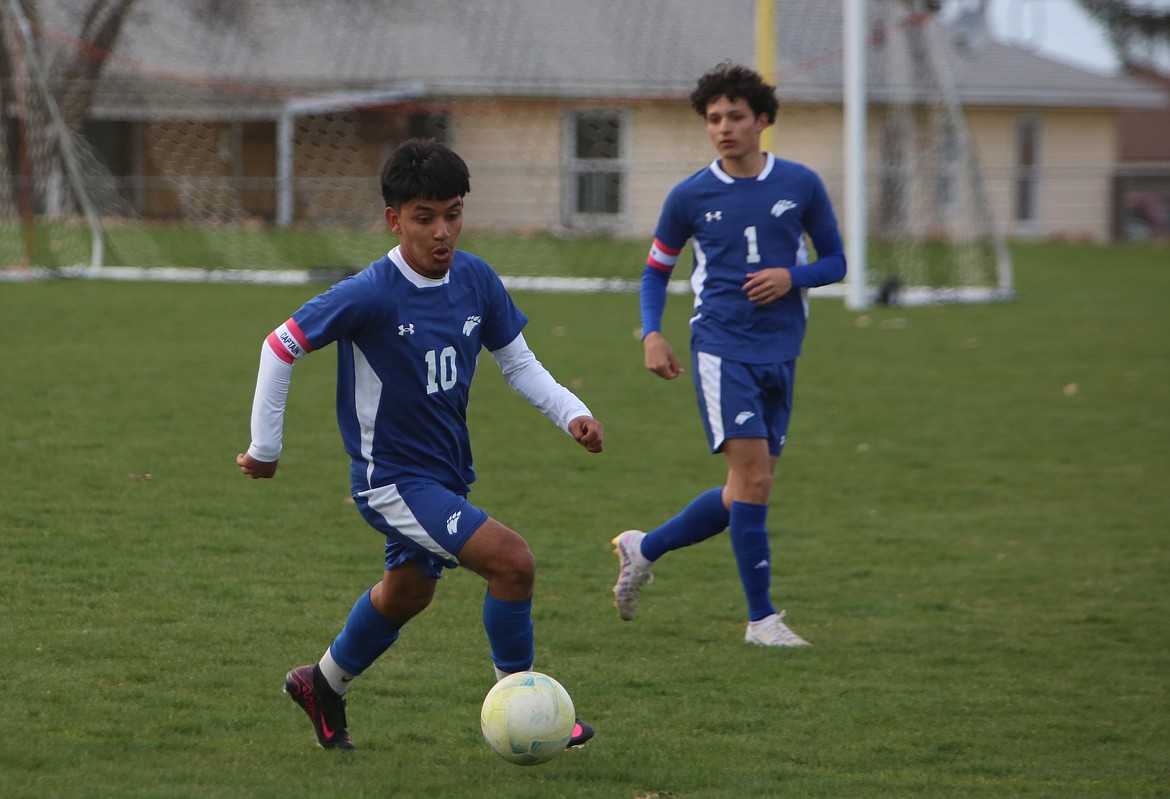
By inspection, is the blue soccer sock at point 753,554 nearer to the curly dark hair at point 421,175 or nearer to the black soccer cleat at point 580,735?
the black soccer cleat at point 580,735

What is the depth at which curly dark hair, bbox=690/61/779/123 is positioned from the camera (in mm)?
5820

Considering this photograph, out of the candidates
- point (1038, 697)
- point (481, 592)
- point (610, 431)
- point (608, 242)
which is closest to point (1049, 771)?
point (1038, 697)

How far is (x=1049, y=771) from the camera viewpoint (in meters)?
4.28

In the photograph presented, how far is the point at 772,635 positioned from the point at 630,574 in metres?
0.61

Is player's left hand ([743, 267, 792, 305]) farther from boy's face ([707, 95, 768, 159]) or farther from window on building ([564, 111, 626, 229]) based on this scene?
window on building ([564, 111, 626, 229])

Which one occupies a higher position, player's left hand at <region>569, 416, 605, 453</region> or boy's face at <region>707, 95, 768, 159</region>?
boy's face at <region>707, 95, 768, 159</region>

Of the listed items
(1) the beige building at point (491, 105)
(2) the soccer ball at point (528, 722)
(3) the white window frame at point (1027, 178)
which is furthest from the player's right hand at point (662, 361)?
(3) the white window frame at point (1027, 178)

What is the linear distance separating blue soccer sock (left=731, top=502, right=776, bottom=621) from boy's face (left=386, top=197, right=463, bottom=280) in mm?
2150

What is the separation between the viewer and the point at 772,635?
5629 mm

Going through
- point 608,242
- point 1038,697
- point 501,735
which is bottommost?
point 608,242

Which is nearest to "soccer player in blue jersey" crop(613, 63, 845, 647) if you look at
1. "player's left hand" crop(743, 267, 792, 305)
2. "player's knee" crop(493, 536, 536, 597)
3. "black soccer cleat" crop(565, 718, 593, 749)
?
"player's left hand" crop(743, 267, 792, 305)

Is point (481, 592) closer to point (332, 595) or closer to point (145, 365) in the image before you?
point (332, 595)

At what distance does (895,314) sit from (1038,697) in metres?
12.5

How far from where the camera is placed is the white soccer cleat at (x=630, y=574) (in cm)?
579
